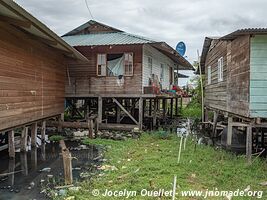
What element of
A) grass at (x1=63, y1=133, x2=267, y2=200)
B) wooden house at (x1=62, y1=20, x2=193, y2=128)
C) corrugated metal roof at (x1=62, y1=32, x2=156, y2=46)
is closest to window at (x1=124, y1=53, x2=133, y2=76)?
wooden house at (x1=62, y1=20, x2=193, y2=128)

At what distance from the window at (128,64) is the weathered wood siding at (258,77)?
24.8 feet

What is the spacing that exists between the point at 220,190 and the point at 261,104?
140 inches

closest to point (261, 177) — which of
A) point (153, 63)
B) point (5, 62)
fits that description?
point (5, 62)

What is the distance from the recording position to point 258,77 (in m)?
8.70

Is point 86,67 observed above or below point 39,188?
above

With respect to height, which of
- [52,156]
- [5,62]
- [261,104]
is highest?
[5,62]

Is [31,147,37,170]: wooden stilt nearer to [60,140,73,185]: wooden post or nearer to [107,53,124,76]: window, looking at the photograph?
[60,140,73,185]: wooden post

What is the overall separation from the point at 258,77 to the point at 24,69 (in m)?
7.32

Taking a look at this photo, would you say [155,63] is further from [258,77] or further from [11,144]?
[11,144]

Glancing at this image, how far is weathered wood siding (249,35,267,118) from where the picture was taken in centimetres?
869

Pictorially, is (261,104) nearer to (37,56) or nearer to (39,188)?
(39,188)

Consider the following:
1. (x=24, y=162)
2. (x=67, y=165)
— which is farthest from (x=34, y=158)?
(x=67, y=165)

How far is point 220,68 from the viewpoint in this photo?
13.3m

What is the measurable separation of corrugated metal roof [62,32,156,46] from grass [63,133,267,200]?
20.2ft
